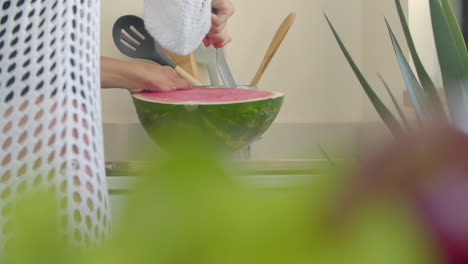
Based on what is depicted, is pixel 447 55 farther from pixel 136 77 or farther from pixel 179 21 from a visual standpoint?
Result: pixel 136 77

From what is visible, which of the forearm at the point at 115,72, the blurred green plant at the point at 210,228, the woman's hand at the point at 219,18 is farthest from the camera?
the woman's hand at the point at 219,18

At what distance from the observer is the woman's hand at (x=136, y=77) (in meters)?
0.80

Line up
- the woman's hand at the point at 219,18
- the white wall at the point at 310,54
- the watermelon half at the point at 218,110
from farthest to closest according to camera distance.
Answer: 1. the white wall at the point at 310,54
2. the woman's hand at the point at 219,18
3. the watermelon half at the point at 218,110

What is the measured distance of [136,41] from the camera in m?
1.41

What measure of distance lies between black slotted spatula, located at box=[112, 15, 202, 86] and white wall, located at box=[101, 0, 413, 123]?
31 cm

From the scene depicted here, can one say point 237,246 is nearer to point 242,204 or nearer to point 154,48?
point 242,204

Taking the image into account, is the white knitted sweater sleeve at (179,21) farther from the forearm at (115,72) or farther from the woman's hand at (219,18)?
the woman's hand at (219,18)

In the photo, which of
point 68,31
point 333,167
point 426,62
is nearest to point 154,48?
point 426,62

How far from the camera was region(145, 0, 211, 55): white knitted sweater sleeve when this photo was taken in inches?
20.9

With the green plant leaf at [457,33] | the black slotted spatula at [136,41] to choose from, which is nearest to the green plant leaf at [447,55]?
the green plant leaf at [457,33]

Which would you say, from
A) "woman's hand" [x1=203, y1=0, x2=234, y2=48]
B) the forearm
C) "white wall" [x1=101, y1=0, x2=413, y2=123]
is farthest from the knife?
the forearm

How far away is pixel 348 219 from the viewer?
52 millimetres

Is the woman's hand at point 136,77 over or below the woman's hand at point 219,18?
below

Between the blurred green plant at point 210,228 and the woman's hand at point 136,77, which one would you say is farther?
the woman's hand at point 136,77
